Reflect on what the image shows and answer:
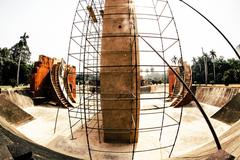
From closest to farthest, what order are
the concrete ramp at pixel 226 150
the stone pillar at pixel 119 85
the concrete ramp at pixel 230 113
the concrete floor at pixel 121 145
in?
the concrete ramp at pixel 226 150 → the concrete floor at pixel 121 145 → the stone pillar at pixel 119 85 → the concrete ramp at pixel 230 113

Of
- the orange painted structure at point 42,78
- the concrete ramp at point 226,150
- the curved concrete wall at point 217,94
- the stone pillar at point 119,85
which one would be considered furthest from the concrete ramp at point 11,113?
the curved concrete wall at point 217,94

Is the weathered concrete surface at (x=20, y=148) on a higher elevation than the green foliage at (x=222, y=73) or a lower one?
lower

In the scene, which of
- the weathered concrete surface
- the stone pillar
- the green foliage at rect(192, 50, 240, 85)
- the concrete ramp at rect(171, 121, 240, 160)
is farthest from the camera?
the green foliage at rect(192, 50, 240, 85)

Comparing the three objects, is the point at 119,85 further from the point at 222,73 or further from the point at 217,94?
the point at 222,73

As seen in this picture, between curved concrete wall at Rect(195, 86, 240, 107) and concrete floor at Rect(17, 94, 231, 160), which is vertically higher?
curved concrete wall at Rect(195, 86, 240, 107)

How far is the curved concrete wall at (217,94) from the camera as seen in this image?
14.4 metres

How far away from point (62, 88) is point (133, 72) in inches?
468

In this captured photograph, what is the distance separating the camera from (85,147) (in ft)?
26.0

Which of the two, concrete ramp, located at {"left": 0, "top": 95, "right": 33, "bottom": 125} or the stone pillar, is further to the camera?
concrete ramp, located at {"left": 0, "top": 95, "right": 33, "bottom": 125}

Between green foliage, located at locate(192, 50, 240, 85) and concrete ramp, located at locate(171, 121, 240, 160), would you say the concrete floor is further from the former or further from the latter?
green foliage, located at locate(192, 50, 240, 85)

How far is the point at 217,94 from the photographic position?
16438mm

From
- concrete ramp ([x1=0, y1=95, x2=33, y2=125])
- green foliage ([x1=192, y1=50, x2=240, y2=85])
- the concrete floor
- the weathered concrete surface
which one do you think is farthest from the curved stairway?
green foliage ([x1=192, y1=50, x2=240, y2=85])

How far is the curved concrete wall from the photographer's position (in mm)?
14421

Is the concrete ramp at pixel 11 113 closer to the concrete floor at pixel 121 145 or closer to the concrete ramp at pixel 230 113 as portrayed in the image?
the concrete floor at pixel 121 145
